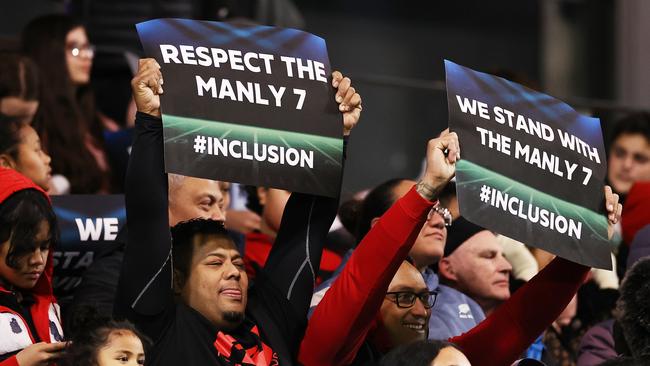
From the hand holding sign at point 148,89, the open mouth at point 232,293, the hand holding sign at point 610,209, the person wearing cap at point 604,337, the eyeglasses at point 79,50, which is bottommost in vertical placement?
the person wearing cap at point 604,337

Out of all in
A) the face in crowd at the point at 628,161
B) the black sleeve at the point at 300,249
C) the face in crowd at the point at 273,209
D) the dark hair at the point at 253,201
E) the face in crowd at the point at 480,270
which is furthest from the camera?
the face in crowd at the point at 628,161

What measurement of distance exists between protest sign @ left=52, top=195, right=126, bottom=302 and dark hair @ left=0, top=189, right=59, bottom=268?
588 millimetres

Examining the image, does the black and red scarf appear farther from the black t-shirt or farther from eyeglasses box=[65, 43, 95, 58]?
eyeglasses box=[65, 43, 95, 58]

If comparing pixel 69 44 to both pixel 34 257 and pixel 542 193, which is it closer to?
pixel 34 257

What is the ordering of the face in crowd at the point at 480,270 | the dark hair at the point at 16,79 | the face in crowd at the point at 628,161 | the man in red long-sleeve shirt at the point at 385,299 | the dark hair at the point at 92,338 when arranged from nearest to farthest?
the dark hair at the point at 92,338 → the man in red long-sleeve shirt at the point at 385,299 → the face in crowd at the point at 480,270 → the dark hair at the point at 16,79 → the face in crowd at the point at 628,161

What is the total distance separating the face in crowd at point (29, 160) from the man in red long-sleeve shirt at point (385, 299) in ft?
4.47

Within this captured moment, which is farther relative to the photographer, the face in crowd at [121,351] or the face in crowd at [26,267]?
the face in crowd at [26,267]

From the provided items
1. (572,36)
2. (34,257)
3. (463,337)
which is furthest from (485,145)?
(572,36)

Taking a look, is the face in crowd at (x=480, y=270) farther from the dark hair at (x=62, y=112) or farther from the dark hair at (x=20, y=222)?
the dark hair at (x=20, y=222)

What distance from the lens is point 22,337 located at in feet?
18.5

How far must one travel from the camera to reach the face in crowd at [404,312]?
618 centimetres

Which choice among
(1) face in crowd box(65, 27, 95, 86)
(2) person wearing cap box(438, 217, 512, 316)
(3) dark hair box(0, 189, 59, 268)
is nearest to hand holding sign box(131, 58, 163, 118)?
(3) dark hair box(0, 189, 59, 268)

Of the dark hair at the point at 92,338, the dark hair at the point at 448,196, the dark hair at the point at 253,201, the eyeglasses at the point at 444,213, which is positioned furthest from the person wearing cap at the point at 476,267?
the dark hair at the point at 92,338

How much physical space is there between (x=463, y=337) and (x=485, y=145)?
79 cm
